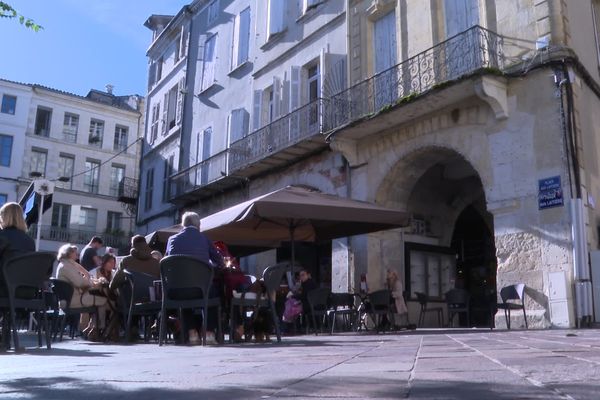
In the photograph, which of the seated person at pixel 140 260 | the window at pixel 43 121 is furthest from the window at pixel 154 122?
the seated person at pixel 140 260

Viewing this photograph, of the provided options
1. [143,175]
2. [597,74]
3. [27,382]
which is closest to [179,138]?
[143,175]

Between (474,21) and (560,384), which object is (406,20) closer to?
(474,21)

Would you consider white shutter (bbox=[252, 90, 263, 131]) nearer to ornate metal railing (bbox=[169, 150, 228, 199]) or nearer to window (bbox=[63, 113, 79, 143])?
ornate metal railing (bbox=[169, 150, 228, 199])

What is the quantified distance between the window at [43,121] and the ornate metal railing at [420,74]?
29.9 m

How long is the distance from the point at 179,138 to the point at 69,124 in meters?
20.7

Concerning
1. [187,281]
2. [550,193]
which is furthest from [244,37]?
[187,281]

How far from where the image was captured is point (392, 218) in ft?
30.3

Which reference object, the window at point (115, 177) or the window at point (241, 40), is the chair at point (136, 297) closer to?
the window at point (241, 40)

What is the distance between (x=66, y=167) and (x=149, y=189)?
17247 mm

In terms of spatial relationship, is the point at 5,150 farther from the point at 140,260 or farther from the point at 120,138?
the point at 140,260

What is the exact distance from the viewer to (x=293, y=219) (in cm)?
976

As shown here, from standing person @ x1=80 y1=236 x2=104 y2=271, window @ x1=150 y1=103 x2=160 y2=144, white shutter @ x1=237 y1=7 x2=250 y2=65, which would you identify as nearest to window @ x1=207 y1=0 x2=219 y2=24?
white shutter @ x1=237 y1=7 x2=250 y2=65

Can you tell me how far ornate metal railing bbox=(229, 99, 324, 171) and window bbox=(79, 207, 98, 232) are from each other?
79.4 ft

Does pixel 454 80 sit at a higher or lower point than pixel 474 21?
lower
